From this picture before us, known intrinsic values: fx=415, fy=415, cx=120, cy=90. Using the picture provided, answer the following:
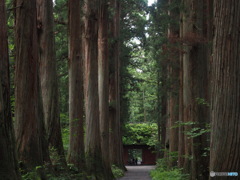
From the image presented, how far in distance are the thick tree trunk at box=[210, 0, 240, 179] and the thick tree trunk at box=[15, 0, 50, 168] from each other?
5572mm

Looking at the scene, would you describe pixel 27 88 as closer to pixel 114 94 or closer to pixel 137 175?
pixel 137 175

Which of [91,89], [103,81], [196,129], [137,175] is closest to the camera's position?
[196,129]

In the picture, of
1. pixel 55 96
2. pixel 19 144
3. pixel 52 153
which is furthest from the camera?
pixel 55 96

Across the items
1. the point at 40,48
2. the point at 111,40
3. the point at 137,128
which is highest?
the point at 111,40

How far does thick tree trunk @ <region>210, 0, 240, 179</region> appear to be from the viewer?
6.43 meters

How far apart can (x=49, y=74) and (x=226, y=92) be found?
910cm

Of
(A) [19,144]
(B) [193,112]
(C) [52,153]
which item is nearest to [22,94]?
(A) [19,144]

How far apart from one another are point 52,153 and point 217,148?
8.15 m

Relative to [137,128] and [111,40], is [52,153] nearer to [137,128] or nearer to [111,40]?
[111,40]

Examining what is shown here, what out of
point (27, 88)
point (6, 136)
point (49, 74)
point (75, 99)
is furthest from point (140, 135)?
point (6, 136)

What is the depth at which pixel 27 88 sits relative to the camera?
10.9m

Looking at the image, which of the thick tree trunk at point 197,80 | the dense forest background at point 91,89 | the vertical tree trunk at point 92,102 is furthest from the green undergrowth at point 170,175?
the thick tree trunk at point 197,80

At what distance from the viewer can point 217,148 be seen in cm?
657

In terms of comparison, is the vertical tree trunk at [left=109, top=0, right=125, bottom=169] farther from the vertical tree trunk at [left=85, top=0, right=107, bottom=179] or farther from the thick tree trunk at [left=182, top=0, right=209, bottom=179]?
the thick tree trunk at [left=182, top=0, right=209, bottom=179]
